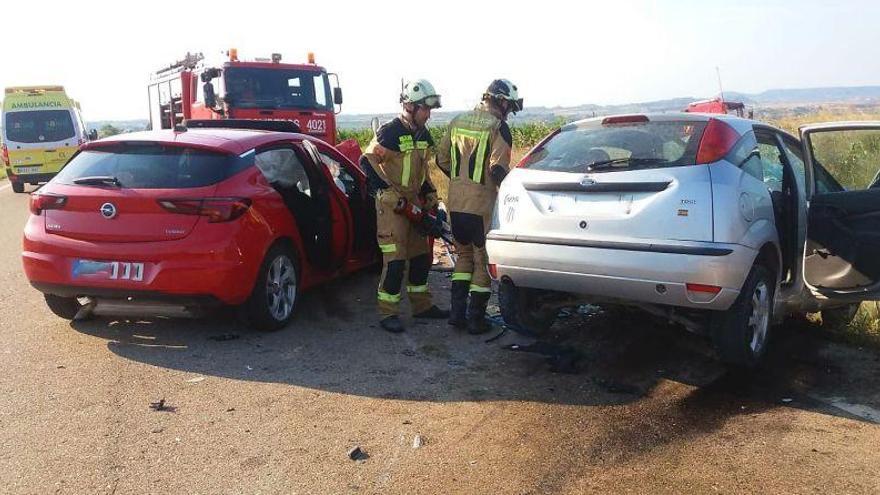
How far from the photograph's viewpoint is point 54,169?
21234mm

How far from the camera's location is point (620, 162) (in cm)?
486

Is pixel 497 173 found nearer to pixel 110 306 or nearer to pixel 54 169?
pixel 110 306

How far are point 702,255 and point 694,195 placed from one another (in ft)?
1.12

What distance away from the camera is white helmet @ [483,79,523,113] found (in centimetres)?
616

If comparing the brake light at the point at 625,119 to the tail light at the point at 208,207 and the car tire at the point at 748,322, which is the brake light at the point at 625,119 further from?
the tail light at the point at 208,207

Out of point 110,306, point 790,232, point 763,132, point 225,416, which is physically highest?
point 763,132

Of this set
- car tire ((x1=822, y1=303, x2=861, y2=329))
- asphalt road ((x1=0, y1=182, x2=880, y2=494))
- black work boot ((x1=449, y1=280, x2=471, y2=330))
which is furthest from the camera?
black work boot ((x1=449, y1=280, x2=471, y2=330))

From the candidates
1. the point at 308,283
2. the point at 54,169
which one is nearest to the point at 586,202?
the point at 308,283

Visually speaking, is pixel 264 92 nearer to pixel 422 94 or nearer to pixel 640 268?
pixel 422 94

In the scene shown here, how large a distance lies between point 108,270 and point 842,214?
510 cm

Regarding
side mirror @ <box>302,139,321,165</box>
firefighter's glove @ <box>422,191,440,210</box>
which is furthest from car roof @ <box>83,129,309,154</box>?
firefighter's glove @ <box>422,191,440,210</box>

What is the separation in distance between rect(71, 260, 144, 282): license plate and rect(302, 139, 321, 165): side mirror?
187 cm

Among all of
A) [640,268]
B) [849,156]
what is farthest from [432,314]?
A: [849,156]

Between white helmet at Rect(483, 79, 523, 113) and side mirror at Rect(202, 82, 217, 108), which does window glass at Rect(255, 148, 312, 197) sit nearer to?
white helmet at Rect(483, 79, 523, 113)
